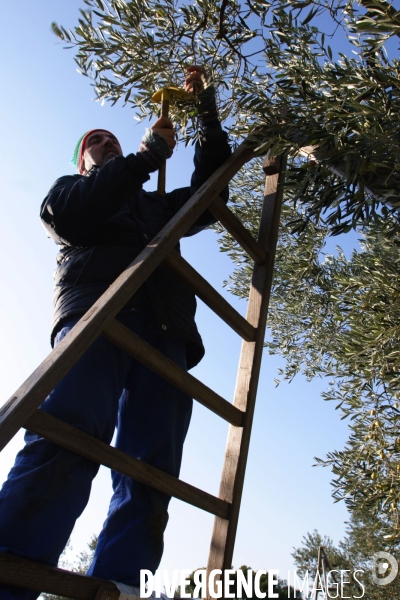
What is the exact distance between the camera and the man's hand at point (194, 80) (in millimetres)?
3535

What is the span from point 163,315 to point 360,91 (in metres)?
1.67

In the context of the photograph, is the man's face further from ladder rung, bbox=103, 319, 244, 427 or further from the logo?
the logo

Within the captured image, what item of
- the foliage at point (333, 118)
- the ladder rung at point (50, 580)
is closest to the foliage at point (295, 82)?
the foliage at point (333, 118)

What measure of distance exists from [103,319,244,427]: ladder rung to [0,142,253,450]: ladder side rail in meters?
0.08

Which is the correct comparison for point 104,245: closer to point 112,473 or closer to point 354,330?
point 112,473

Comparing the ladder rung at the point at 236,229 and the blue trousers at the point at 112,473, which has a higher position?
the ladder rung at the point at 236,229

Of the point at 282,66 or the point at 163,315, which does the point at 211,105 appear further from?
the point at 163,315

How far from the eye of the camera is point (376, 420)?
16.8ft

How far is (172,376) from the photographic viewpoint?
2549 millimetres

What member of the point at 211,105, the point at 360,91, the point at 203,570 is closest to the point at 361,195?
the point at 360,91

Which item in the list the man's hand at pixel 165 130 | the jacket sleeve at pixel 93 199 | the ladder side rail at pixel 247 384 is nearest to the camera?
the ladder side rail at pixel 247 384

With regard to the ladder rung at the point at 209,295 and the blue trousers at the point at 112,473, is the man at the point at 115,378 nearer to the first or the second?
the blue trousers at the point at 112,473

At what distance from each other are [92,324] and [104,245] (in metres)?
0.99

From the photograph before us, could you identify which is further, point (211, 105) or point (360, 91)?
point (211, 105)
